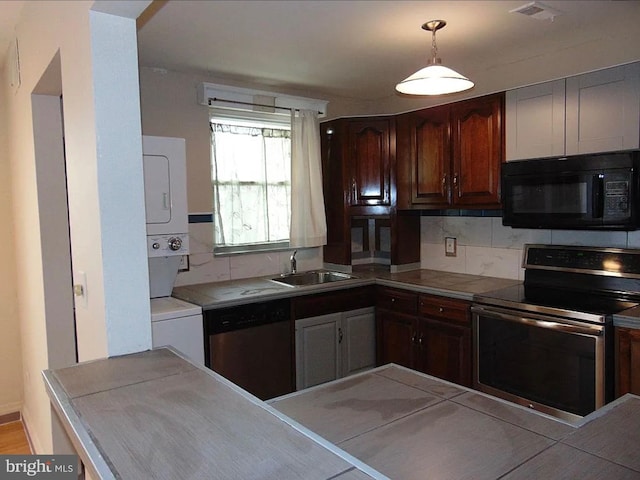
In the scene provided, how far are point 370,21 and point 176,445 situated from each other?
2140 mm

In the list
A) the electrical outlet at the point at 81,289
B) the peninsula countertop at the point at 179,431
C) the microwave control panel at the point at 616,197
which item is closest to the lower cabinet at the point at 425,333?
the microwave control panel at the point at 616,197

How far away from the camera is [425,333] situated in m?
3.21

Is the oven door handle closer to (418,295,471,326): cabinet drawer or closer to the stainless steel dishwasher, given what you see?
(418,295,471,326): cabinet drawer

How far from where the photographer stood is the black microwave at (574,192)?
97.3 inches

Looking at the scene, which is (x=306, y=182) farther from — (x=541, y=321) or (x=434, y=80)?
(x=541, y=321)

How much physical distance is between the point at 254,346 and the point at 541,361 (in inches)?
66.0

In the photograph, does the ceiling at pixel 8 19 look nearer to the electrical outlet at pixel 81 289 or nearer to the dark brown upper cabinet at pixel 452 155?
the electrical outlet at pixel 81 289

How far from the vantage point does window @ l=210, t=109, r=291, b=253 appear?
3.50 meters

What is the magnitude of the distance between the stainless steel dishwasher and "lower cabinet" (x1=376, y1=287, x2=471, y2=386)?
78 centimetres

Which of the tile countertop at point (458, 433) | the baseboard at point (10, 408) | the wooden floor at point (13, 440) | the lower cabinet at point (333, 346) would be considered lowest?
the wooden floor at point (13, 440)

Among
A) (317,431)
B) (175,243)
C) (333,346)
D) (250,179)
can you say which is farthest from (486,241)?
(317,431)

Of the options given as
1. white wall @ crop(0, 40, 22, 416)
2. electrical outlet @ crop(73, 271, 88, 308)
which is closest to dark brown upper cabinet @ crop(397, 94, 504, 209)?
electrical outlet @ crop(73, 271, 88, 308)

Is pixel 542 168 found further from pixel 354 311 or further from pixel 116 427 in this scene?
pixel 116 427

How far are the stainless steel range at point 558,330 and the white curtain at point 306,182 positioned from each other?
1418 mm
